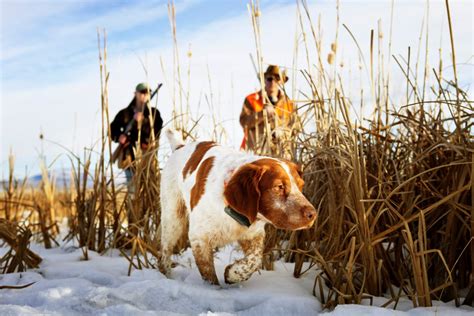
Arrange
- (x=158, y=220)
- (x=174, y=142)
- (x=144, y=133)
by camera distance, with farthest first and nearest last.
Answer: (x=144, y=133)
(x=158, y=220)
(x=174, y=142)

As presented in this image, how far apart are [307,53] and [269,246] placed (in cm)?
119

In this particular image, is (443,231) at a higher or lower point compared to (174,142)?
lower

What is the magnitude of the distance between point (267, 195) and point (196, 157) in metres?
0.71

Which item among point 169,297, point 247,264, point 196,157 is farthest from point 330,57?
point 169,297

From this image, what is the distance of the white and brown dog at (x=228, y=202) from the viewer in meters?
2.30

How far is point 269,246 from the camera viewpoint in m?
3.23

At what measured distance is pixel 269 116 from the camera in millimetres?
4926

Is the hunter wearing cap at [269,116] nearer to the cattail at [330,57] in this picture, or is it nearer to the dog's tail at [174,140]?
the cattail at [330,57]

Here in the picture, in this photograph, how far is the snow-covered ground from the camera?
2167 millimetres

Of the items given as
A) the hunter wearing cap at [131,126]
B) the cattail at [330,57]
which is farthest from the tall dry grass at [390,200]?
the hunter wearing cap at [131,126]

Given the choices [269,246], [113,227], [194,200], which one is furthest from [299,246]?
[113,227]

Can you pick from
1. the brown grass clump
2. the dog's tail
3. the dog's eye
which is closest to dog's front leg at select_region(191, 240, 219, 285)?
the dog's eye

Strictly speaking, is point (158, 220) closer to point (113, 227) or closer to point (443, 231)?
point (113, 227)

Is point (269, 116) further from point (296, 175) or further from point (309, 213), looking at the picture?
point (309, 213)
